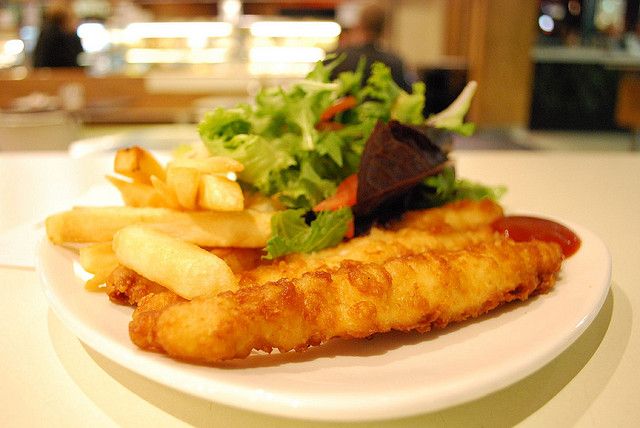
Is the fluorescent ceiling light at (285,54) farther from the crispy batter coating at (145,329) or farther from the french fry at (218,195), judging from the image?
the crispy batter coating at (145,329)

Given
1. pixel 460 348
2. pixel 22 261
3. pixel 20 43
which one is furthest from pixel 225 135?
pixel 20 43

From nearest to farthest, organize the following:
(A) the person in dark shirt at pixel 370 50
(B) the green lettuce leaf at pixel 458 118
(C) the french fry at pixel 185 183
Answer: (C) the french fry at pixel 185 183, (B) the green lettuce leaf at pixel 458 118, (A) the person in dark shirt at pixel 370 50

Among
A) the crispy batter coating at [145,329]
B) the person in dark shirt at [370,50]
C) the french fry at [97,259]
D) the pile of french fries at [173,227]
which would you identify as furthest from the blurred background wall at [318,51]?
the crispy batter coating at [145,329]

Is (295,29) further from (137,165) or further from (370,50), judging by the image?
(137,165)

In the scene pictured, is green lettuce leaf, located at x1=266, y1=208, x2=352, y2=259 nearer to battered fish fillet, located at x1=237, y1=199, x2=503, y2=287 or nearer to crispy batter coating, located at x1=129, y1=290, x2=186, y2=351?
battered fish fillet, located at x1=237, y1=199, x2=503, y2=287

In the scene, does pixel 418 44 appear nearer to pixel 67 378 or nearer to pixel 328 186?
pixel 328 186
